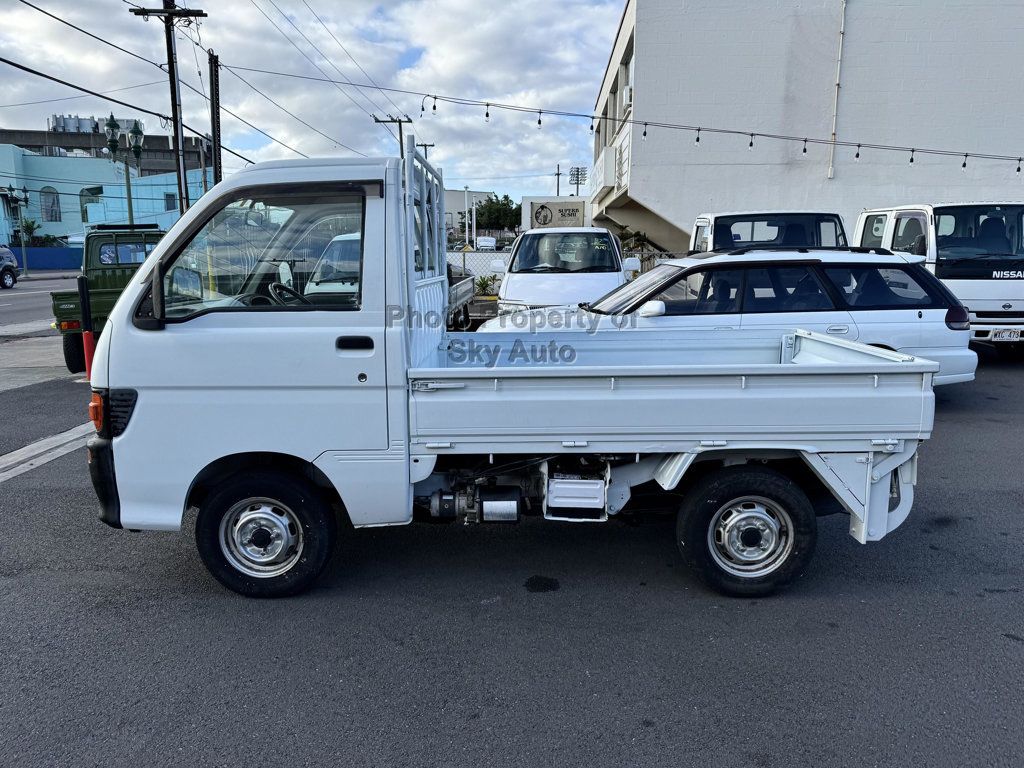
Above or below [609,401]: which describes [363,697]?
below

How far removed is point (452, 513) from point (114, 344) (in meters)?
1.90

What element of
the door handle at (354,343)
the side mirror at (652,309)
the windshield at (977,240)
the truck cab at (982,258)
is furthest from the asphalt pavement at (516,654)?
the windshield at (977,240)

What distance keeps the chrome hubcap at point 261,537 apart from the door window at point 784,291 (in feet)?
16.3

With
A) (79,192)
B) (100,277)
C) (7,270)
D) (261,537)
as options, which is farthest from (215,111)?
(79,192)

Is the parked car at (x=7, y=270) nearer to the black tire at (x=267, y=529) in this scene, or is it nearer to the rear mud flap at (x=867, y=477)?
the black tire at (x=267, y=529)

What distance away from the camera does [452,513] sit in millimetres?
3969

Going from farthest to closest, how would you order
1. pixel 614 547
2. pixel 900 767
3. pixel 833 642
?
1. pixel 614 547
2. pixel 833 642
3. pixel 900 767

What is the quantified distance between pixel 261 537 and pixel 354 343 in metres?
1.18

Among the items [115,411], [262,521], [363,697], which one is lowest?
[363,697]

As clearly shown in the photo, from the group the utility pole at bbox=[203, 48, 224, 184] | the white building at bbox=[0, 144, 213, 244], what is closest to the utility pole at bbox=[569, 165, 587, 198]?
the white building at bbox=[0, 144, 213, 244]

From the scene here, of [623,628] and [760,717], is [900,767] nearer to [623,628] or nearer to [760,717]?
[760,717]

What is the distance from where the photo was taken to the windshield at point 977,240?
10227 millimetres

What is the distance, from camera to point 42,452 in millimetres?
6914

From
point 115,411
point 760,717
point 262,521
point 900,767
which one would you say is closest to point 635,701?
point 760,717
